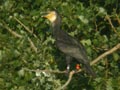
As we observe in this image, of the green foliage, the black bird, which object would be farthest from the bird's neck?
the green foliage

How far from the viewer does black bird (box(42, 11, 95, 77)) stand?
454 inches

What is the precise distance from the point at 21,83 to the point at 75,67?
1.22 metres

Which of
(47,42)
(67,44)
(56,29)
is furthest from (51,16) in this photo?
(67,44)

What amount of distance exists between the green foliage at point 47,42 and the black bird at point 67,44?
144mm

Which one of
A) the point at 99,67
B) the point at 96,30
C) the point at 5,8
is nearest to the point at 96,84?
the point at 99,67

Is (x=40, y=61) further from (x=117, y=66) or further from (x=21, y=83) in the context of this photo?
(x=117, y=66)

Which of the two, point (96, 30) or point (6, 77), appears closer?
point (6, 77)

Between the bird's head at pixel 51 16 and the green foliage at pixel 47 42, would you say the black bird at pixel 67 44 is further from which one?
the green foliage at pixel 47 42

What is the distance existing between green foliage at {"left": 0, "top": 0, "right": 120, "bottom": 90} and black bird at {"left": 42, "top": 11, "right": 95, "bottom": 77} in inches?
5.7

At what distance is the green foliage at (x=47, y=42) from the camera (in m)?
11.6

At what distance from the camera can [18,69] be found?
12.0 metres

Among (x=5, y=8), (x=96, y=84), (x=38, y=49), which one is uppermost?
(x=5, y=8)

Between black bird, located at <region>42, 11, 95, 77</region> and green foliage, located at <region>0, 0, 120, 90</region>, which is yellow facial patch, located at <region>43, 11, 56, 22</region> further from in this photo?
green foliage, located at <region>0, 0, 120, 90</region>

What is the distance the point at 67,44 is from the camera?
1207 centimetres
